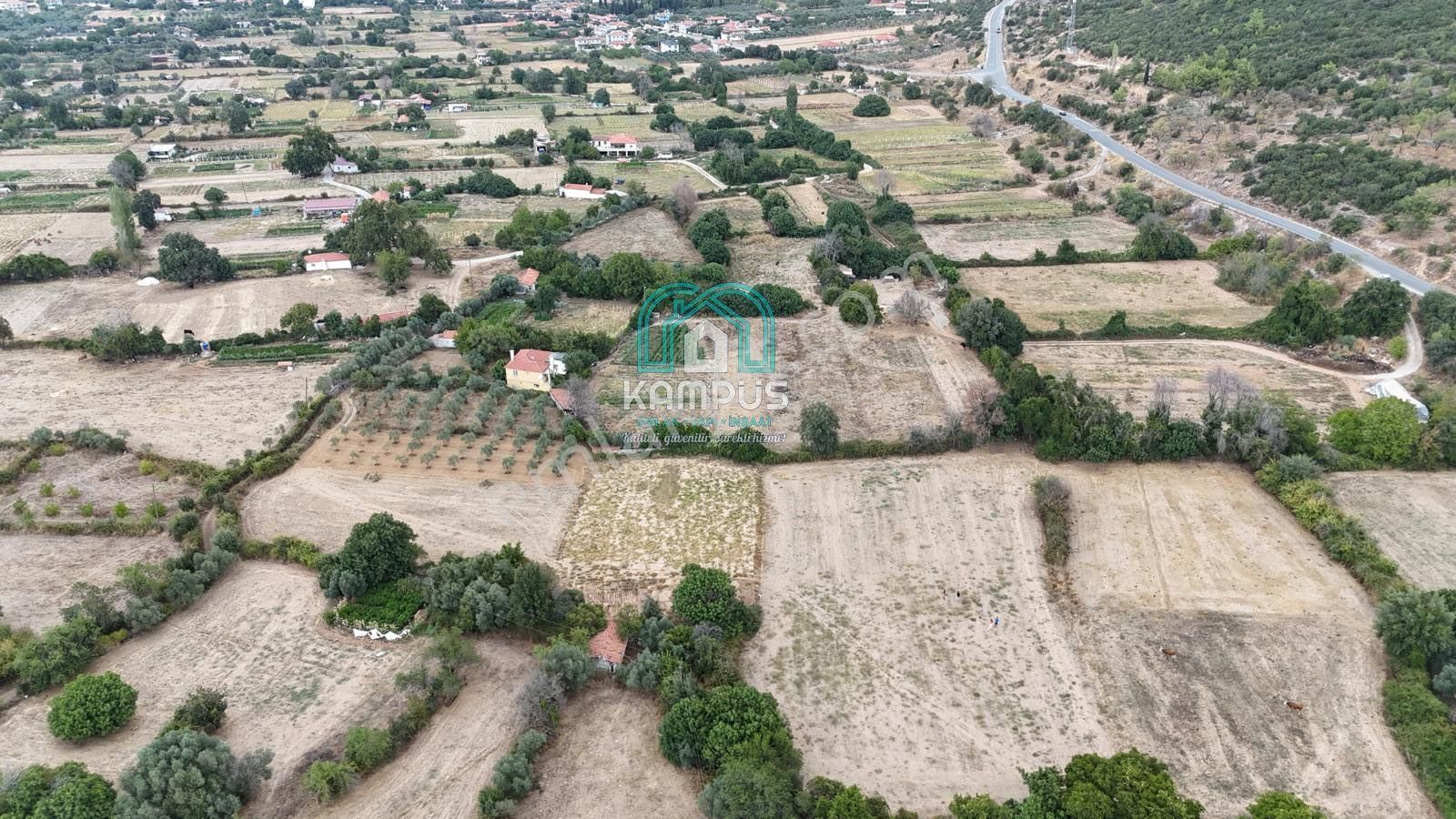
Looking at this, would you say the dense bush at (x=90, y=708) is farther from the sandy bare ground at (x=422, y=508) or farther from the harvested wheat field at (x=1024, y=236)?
the harvested wheat field at (x=1024, y=236)

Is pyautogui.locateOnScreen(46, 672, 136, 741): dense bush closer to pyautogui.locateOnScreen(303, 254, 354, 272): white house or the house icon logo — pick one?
the house icon logo

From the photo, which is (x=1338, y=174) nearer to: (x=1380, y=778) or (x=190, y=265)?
(x=1380, y=778)

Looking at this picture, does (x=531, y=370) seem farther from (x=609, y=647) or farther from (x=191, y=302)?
(x=191, y=302)

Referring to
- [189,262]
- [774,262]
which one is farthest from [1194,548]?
[189,262]

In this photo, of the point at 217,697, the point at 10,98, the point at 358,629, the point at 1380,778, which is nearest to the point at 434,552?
the point at 358,629

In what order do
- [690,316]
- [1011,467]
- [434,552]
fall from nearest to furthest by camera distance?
[434,552] → [1011,467] → [690,316]

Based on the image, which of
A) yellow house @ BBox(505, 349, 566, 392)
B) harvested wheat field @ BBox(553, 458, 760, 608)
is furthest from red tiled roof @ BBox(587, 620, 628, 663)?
yellow house @ BBox(505, 349, 566, 392)
